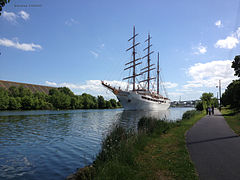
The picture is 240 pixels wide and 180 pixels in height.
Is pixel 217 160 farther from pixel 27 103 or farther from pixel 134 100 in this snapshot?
pixel 27 103

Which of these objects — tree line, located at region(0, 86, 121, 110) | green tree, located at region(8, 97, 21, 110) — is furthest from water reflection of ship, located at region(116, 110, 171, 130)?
tree line, located at region(0, 86, 121, 110)

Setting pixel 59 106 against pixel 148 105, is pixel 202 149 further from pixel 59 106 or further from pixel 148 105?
pixel 59 106

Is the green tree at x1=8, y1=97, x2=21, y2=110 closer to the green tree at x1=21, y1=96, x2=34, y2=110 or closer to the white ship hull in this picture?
the green tree at x1=21, y1=96, x2=34, y2=110

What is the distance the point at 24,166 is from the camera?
8023 mm

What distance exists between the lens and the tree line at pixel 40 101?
67.5 metres

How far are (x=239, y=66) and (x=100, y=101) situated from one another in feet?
313

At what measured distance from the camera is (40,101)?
251 feet

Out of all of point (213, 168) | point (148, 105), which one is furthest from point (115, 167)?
point (148, 105)

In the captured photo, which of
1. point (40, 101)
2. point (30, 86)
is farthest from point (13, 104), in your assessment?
point (30, 86)

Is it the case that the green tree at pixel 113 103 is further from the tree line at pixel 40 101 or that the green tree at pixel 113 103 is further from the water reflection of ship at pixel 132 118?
the water reflection of ship at pixel 132 118

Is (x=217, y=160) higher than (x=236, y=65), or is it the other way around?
(x=236, y=65)

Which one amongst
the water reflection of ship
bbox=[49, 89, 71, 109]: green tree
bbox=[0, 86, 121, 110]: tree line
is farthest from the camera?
bbox=[49, 89, 71, 109]: green tree

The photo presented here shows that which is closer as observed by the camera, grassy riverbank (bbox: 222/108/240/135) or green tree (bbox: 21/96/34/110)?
grassy riverbank (bbox: 222/108/240/135)

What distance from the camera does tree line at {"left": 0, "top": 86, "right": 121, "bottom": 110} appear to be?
67500mm
